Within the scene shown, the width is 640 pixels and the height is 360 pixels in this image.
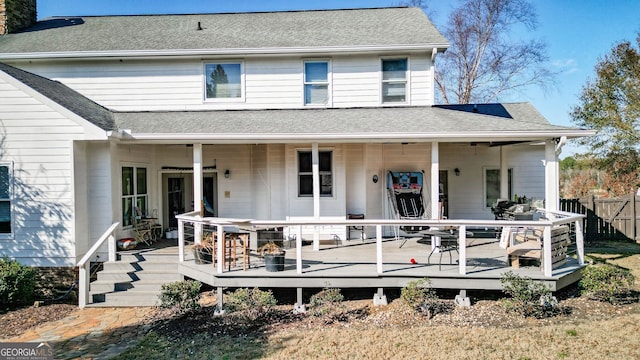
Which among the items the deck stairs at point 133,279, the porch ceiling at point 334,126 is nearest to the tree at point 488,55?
the porch ceiling at point 334,126

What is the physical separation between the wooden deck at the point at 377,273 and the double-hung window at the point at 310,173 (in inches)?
104

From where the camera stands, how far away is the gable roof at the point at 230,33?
10891 mm

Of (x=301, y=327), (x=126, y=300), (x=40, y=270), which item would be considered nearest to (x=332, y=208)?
(x=301, y=327)

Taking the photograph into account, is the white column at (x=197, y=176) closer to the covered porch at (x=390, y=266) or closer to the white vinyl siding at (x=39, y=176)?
the covered porch at (x=390, y=266)

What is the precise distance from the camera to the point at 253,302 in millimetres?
6793

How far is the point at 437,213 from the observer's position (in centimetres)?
919

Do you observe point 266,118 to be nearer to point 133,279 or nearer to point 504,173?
point 133,279

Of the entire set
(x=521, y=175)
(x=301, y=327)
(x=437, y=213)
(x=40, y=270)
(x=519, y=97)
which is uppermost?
(x=519, y=97)

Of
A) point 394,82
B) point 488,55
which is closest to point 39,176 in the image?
point 394,82

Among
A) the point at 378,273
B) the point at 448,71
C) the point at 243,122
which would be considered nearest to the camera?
the point at 378,273

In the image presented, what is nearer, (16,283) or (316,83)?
(16,283)

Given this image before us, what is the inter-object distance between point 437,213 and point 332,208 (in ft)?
9.42

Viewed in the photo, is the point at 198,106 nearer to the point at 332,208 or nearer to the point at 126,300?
the point at 332,208

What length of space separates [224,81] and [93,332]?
24.2 ft
